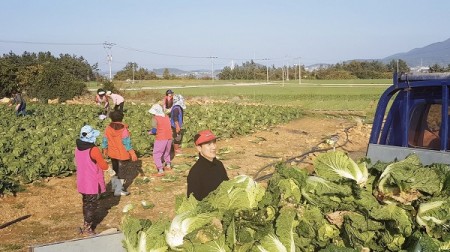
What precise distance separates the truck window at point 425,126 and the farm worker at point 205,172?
6.28 ft

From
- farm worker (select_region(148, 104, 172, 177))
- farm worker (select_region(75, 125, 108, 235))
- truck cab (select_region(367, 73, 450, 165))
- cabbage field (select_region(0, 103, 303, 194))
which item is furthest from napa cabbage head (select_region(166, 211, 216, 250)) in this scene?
cabbage field (select_region(0, 103, 303, 194))

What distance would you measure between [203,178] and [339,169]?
1685mm

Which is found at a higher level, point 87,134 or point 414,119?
point 414,119

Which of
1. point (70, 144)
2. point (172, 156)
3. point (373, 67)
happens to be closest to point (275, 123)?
point (172, 156)

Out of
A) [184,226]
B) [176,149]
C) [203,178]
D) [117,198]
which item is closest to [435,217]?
[184,226]

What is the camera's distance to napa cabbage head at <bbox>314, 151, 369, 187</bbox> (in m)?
2.98

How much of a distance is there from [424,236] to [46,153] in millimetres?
10111

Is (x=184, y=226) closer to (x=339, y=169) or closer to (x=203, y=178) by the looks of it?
(x=339, y=169)

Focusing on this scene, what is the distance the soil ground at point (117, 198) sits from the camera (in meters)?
7.31

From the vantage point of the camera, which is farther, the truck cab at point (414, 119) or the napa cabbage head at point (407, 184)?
the truck cab at point (414, 119)

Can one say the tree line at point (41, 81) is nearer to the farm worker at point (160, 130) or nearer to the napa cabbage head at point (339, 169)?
the farm worker at point (160, 130)

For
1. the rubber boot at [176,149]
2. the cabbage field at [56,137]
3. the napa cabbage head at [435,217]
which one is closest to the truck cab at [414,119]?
the napa cabbage head at [435,217]

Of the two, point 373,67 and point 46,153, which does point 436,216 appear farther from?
point 373,67

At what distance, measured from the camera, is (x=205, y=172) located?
4.45 meters
